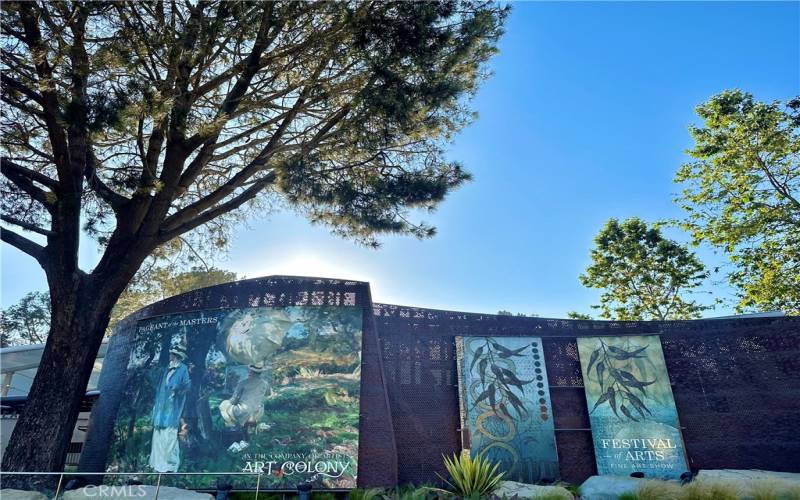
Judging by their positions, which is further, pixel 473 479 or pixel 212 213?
pixel 212 213

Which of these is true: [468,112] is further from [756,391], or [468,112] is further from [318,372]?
[756,391]

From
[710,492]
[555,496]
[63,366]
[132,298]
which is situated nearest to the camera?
Answer: [710,492]

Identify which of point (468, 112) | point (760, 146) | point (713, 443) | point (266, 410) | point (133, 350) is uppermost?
point (760, 146)

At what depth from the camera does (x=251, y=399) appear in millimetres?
7758

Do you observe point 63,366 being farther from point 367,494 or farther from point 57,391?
point 367,494

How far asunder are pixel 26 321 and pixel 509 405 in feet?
110

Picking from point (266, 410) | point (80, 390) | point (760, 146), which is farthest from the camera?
point (760, 146)

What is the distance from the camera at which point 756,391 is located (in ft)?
27.3

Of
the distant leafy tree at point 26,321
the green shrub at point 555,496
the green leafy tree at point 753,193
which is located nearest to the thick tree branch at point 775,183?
the green leafy tree at point 753,193

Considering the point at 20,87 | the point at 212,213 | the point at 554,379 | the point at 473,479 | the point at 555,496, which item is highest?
the point at 20,87

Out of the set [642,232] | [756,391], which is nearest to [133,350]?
[756,391]

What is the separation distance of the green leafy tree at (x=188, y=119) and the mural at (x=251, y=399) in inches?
56.3

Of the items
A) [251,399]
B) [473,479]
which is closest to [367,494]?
[473,479]

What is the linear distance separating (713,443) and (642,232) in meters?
11.6
